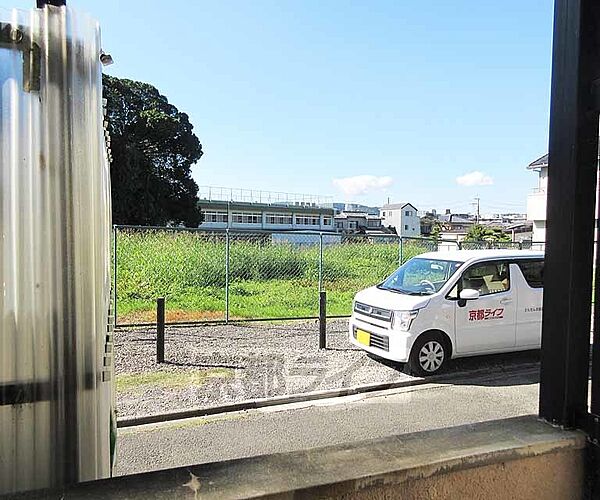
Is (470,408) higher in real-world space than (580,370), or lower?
lower

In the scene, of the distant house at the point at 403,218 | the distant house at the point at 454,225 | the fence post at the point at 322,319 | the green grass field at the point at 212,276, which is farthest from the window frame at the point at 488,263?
the distant house at the point at 403,218

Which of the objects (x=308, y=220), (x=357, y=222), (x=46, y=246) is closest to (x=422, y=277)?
(x=46, y=246)

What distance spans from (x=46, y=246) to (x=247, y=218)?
46.5 metres

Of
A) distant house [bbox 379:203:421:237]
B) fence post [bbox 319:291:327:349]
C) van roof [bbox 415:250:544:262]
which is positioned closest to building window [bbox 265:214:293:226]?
distant house [bbox 379:203:421:237]

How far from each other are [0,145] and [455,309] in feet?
19.0

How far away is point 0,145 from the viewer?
1.36m

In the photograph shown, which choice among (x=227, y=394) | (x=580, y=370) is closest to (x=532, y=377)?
(x=227, y=394)

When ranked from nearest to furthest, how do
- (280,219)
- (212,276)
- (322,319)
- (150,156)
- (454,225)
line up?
(322,319), (212,276), (150,156), (280,219), (454,225)

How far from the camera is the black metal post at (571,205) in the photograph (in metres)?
1.68

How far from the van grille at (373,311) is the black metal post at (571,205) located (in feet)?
14.5

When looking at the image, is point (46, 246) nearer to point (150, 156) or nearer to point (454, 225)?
point (150, 156)

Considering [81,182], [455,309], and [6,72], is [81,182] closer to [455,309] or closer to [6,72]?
[6,72]

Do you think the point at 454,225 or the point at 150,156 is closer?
the point at 150,156

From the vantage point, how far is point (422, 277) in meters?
6.80
